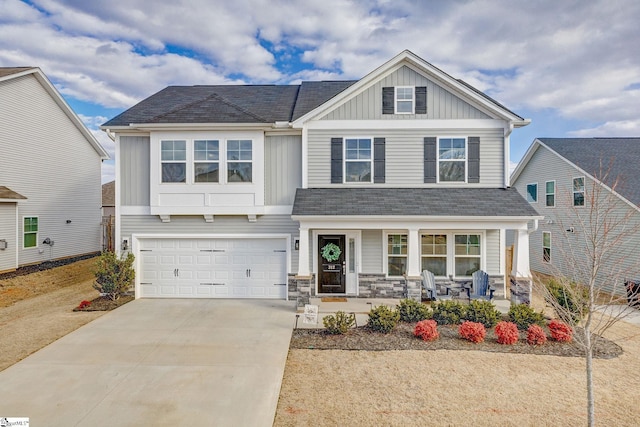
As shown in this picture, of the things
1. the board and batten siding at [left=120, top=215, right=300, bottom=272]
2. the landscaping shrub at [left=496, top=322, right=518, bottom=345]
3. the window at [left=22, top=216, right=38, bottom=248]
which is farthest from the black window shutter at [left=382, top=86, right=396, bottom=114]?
the window at [left=22, top=216, right=38, bottom=248]

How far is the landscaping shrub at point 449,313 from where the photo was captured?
854 centimetres

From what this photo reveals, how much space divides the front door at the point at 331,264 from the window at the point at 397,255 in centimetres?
154

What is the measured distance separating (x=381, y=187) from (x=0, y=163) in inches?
632

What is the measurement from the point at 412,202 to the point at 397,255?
6.40 feet

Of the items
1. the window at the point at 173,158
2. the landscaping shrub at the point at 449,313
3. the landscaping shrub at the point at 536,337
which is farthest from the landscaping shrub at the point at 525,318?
the window at the point at 173,158

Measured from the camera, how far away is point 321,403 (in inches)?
202

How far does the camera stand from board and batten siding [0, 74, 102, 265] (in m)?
14.6

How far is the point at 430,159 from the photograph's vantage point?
11.2 meters

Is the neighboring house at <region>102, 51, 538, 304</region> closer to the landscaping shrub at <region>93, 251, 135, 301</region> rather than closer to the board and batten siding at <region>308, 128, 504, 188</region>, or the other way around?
the board and batten siding at <region>308, 128, 504, 188</region>

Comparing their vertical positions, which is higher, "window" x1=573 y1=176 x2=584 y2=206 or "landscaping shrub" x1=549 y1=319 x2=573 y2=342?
"window" x1=573 y1=176 x2=584 y2=206

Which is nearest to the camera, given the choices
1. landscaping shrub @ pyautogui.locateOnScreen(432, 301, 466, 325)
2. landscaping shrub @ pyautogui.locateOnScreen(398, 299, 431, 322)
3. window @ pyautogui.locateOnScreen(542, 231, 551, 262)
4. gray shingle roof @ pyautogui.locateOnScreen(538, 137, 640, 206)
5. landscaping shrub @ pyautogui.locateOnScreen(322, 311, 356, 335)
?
landscaping shrub @ pyautogui.locateOnScreen(322, 311, 356, 335)

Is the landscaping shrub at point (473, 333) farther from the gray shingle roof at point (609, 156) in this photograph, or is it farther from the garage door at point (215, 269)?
the gray shingle roof at point (609, 156)

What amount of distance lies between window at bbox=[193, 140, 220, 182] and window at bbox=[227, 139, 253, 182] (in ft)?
1.28

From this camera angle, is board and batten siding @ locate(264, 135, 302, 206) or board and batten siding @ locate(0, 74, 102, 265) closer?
board and batten siding @ locate(264, 135, 302, 206)
